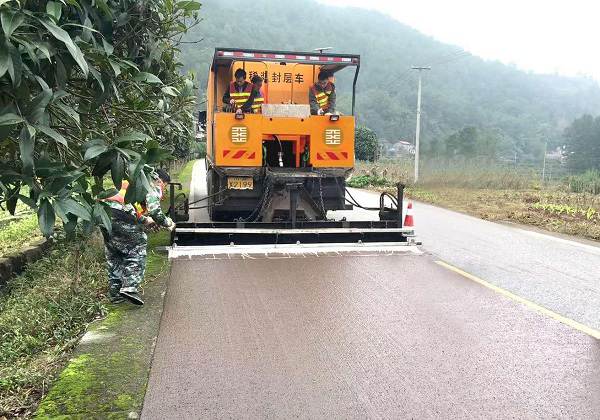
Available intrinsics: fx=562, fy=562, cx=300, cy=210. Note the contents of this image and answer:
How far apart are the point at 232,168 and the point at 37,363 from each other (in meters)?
5.34

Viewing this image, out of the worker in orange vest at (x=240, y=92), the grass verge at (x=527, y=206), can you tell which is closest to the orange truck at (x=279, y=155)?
the worker in orange vest at (x=240, y=92)

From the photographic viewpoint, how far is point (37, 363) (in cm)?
432

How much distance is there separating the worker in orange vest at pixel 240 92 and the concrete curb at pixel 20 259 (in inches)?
153

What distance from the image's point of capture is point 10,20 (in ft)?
6.04

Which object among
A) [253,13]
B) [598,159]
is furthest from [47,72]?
[253,13]

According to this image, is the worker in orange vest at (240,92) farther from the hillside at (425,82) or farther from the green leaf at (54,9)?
the green leaf at (54,9)

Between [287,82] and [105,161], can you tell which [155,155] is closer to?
[105,161]

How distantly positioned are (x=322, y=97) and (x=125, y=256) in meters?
5.78

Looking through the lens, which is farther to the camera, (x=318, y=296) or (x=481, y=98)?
(x=481, y=98)

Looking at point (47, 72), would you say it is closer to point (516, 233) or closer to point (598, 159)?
point (516, 233)

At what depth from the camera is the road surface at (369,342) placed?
3.64 metres

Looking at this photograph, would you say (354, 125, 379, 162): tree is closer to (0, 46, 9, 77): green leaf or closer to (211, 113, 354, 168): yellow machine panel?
(211, 113, 354, 168): yellow machine panel

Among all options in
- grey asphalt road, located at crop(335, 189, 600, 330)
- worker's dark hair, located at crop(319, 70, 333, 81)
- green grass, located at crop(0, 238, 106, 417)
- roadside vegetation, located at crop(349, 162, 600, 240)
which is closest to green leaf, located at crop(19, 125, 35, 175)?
green grass, located at crop(0, 238, 106, 417)

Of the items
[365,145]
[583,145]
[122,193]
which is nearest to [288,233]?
[122,193]
